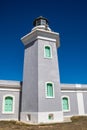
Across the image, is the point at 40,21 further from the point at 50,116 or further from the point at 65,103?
the point at 50,116

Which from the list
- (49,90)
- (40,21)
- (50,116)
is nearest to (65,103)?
(49,90)

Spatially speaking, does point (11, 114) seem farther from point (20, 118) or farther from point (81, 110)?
point (81, 110)

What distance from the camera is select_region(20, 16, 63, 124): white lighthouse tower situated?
46.5ft

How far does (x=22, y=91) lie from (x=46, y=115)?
13.4 feet

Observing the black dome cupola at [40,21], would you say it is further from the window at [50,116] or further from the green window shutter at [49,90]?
the window at [50,116]

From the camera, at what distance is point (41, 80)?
15000mm

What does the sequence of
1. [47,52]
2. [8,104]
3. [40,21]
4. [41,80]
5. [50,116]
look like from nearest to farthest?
[50,116], [41,80], [8,104], [47,52], [40,21]

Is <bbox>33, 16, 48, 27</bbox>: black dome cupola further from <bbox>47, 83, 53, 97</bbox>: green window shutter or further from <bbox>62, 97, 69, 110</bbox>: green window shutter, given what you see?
<bbox>62, 97, 69, 110</bbox>: green window shutter

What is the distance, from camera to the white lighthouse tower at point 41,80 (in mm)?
14164

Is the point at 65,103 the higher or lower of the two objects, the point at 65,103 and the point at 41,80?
the lower

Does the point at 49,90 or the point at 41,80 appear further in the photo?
the point at 49,90

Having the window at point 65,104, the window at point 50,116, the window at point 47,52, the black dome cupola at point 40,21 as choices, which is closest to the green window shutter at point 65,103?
the window at point 65,104

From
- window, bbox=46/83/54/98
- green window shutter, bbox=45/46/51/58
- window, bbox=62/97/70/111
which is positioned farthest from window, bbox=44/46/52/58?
window, bbox=62/97/70/111

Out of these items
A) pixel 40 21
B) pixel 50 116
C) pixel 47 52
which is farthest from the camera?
pixel 40 21
